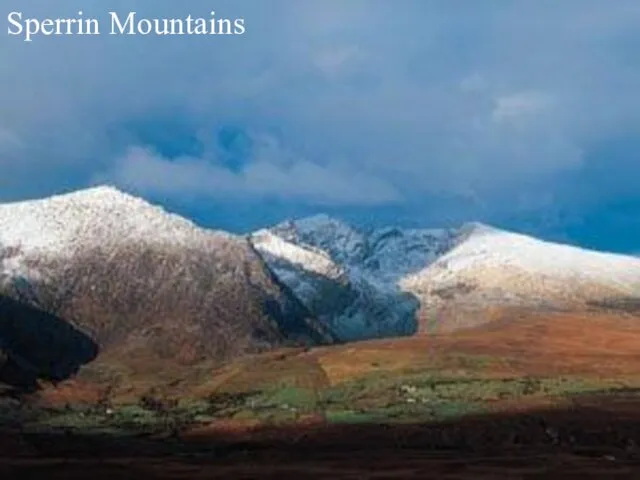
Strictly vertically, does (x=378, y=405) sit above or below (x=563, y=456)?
above

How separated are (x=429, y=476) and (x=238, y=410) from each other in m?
86.7

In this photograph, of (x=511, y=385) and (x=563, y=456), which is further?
(x=511, y=385)

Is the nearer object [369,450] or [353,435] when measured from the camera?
[369,450]

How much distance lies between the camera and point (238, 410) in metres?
186

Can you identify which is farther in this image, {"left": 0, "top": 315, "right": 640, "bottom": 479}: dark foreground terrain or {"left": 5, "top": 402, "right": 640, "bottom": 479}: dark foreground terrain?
{"left": 0, "top": 315, "right": 640, "bottom": 479}: dark foreground terrain

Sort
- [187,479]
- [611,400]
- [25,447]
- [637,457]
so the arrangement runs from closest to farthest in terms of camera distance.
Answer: [187,479], [637,457], [25,447], [611,400]

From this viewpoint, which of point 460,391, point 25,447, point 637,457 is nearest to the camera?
point 637,457

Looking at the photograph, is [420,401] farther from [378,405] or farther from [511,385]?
[511,385]

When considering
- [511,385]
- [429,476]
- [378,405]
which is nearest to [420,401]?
[378,405]

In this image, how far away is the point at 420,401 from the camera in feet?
606

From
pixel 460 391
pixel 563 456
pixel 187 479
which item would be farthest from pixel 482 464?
pixel 460 391

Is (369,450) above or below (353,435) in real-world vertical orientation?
below

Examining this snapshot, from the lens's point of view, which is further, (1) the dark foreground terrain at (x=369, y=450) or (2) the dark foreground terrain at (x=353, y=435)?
(2) the dark foreground terrain at (x=353, y=435)

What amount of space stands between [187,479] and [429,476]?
857 inches
